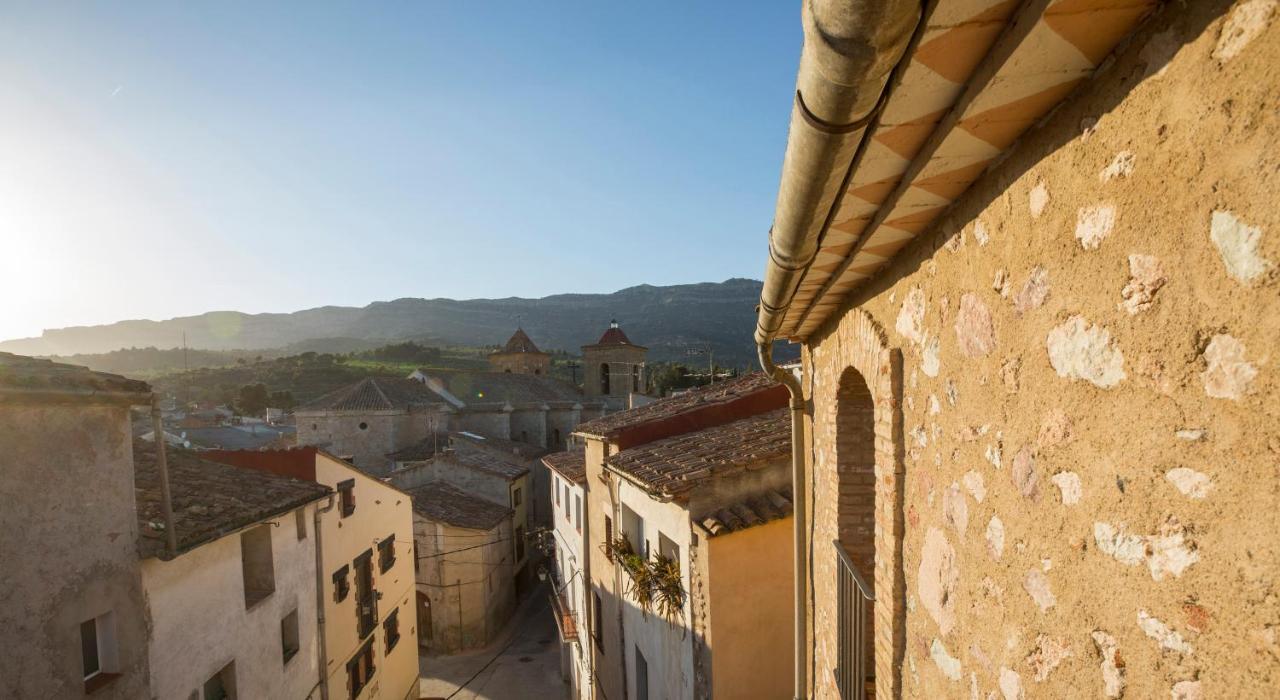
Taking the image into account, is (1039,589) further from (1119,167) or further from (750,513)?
(750,513)

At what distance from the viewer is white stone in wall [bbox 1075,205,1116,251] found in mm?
1392

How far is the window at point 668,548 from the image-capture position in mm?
8055

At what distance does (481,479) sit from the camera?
24.5m

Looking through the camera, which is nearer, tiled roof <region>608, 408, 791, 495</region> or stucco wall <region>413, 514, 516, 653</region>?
tiled roof <region>608, 408, 791, 495</region>

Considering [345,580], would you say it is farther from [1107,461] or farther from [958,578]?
[1107,461]

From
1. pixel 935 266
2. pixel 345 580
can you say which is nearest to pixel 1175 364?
pixel 935 266

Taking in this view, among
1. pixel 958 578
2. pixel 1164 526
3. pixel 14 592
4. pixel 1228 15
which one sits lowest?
pixel 14 592

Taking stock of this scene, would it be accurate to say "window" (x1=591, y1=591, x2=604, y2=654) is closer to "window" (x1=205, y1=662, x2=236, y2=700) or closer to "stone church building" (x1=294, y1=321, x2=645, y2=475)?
"window" (x1=205, y1=662, x2=236, y2=700)

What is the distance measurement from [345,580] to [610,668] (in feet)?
18.8

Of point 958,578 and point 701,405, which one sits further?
point 701,405

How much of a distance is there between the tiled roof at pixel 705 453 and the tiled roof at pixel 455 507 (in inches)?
488

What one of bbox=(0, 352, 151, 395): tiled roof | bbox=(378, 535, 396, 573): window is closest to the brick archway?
bbox=(0, 352, 151, 395): tiled roof

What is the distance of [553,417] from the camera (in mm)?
38500

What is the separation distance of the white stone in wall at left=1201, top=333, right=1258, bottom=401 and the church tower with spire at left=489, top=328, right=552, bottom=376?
45.8m
